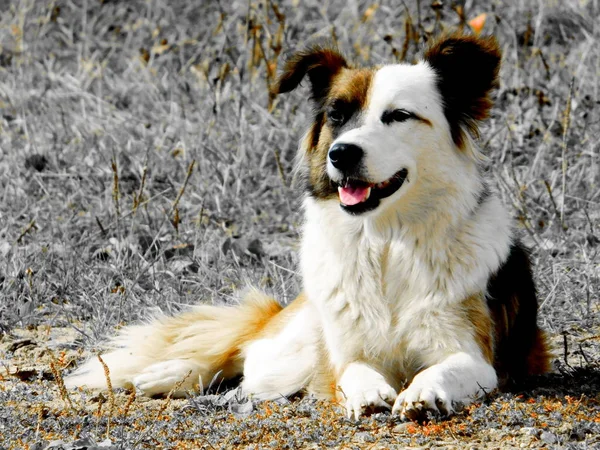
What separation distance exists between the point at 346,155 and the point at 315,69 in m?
0.78

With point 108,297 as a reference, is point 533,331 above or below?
above

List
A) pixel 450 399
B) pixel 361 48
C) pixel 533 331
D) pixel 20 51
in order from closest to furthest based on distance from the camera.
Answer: pixel 450 399
pixel 533 331
pixel 361 48
pixel 20 51

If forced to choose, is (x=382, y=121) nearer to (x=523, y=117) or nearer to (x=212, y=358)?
(x=212, y=358)

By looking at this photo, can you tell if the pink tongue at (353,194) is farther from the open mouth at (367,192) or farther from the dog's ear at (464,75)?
the dog's ear at (464,75)

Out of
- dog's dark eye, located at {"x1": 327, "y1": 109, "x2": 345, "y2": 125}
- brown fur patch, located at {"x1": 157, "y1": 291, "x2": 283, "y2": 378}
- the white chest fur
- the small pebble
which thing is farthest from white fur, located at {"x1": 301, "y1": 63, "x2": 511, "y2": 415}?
brown fur patch, located at {"x1": 157, "y1": 291, "x2": 283, "y2": 378}

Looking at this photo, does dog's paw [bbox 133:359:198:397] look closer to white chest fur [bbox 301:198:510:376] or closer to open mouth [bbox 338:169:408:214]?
white chest fur [bbox 301:198:510:376]

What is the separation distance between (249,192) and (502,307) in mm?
3155

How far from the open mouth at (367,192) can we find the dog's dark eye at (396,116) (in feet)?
0.71

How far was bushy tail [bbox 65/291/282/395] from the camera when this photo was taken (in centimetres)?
436

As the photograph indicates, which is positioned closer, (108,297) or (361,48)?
(108,297)

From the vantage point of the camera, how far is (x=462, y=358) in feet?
11.9

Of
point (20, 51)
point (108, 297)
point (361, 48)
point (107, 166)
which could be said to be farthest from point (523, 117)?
point (20, 51)

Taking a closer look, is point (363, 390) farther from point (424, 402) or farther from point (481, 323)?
point (481, 323)

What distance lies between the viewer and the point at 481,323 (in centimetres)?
376
